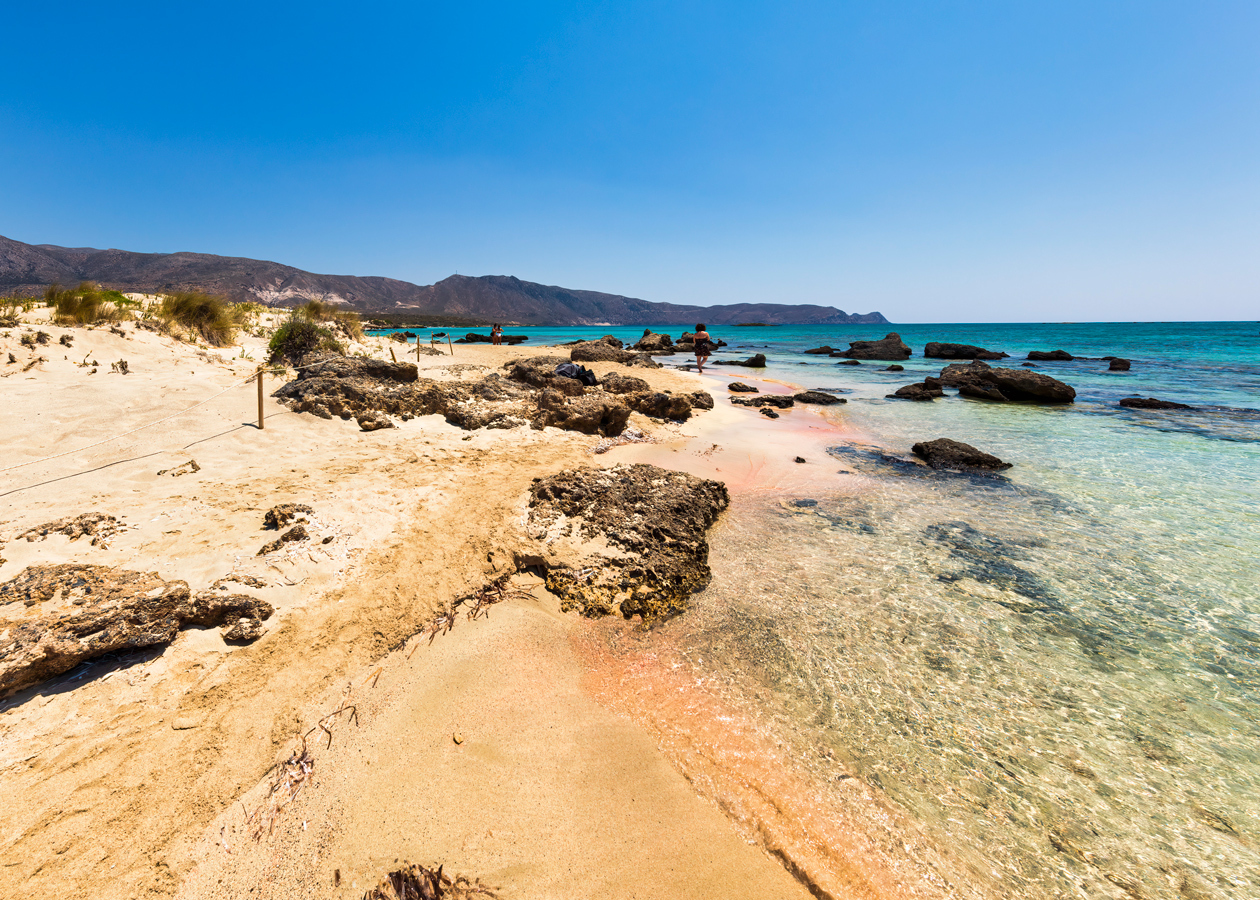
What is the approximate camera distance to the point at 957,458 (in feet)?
28.3

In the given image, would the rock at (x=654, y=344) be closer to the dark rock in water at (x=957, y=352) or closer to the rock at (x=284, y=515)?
the dark rock in water at (x=957, y=352)

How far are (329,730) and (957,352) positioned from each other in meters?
47.3

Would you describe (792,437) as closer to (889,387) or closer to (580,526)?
(580,526)

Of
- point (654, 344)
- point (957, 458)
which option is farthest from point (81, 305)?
point (654, 344)

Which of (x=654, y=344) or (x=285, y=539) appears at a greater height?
(x=654, y=344)

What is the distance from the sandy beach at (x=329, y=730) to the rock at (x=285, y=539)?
0.30 feet

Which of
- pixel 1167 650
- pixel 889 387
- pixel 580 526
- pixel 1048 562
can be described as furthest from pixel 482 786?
pixel 889 387

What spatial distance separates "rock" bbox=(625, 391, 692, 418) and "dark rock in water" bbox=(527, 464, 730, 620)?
5.35 metres

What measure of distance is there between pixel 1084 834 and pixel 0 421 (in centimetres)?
1130

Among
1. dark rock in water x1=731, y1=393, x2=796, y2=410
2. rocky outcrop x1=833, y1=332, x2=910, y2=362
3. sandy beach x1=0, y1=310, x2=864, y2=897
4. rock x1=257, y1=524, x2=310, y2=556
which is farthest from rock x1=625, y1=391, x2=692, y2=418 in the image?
rocky outcrop x1=833, y1=332, x2=910, y2=362

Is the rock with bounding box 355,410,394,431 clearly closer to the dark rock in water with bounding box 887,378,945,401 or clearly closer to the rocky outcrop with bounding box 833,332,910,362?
the dark rock in water with bounding box 887,378,945,401

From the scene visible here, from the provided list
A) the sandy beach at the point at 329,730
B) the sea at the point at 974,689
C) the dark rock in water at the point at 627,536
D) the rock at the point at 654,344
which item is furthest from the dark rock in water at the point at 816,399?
the rock at the point at 654,344

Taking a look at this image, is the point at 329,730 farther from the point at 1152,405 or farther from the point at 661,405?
the point at 1152,405

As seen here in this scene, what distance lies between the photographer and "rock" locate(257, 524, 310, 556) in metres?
3.87
